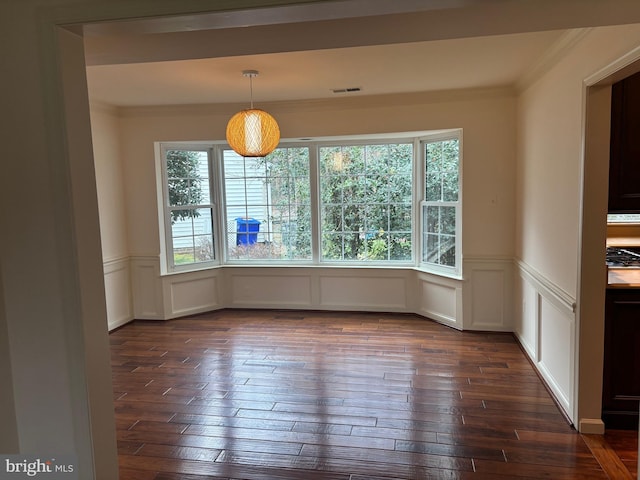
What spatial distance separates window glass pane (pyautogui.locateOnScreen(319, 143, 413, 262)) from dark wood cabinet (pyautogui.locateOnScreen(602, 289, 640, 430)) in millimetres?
2808

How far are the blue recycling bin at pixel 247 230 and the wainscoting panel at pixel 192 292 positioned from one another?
53cm

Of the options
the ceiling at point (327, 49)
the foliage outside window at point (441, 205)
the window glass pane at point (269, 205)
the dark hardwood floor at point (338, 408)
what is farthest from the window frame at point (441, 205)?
the window glass pane at point (269, 205)

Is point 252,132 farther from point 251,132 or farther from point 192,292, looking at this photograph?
point 192,292

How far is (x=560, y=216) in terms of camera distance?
312 centimetres

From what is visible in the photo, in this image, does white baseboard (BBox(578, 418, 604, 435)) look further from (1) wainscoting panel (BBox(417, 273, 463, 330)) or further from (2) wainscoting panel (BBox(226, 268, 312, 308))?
(2) wainscoting panel (BBox(226, 268, 312, 308))

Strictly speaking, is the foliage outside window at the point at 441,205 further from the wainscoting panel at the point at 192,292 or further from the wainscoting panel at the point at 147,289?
the wainscoting panel at the point at 147,289

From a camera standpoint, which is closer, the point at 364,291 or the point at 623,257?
the point at 623,257

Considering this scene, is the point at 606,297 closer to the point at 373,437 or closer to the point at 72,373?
the point at 373,437

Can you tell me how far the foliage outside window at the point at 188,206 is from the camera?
546 centimetres

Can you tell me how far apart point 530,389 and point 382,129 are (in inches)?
116

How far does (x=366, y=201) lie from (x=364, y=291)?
112 centimetres

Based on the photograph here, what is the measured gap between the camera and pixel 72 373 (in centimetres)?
173

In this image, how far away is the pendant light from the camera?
3.70 metres

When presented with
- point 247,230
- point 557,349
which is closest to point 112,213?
point 247,230
